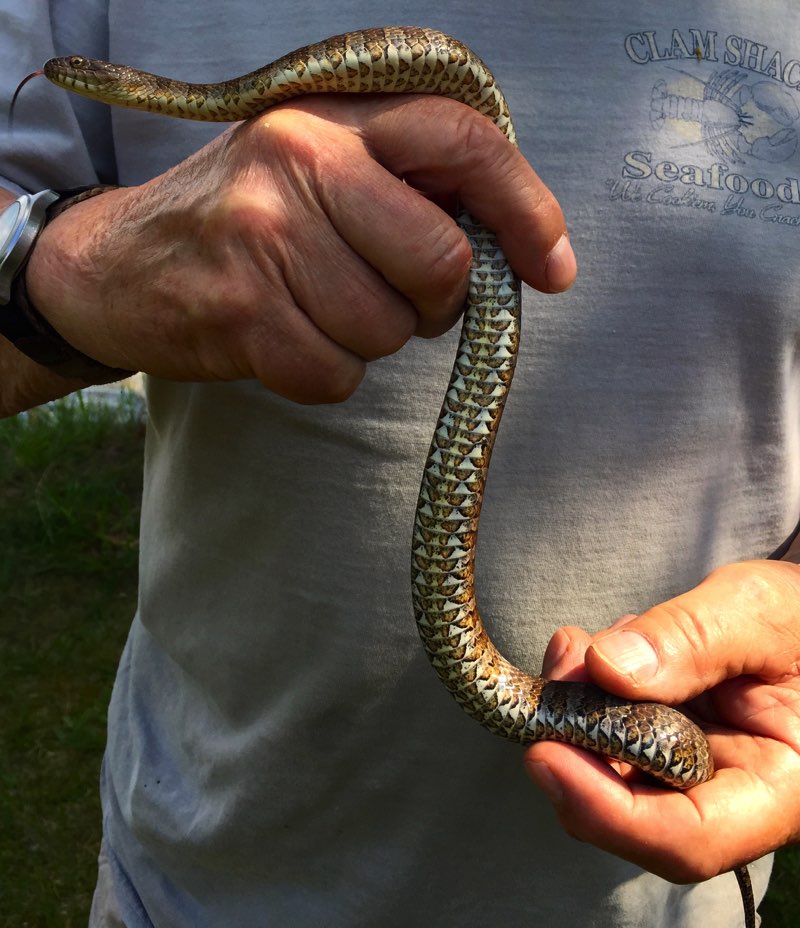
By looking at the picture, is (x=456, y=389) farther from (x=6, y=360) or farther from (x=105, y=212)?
(x=6, y=360)

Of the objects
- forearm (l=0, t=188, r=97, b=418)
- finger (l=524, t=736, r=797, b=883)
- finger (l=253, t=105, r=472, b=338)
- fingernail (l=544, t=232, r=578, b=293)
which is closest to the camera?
finger (l=253, t=105, r=472, b=338)

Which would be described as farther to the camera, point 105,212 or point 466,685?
point 466,685

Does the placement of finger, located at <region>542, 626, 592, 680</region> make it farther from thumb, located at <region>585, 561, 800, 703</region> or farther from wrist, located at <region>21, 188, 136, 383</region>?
wrist, located at <region>21, 188, 136, 383</region>

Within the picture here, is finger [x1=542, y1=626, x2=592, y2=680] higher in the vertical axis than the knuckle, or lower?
lower

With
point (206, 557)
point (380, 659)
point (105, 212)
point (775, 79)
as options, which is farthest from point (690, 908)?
point (105, 212)

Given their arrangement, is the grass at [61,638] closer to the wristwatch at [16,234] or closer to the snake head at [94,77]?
the wristwatch at [16,234]

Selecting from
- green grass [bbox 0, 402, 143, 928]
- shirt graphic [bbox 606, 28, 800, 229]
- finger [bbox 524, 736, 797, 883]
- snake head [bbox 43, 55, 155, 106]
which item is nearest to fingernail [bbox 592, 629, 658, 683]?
finger [bbox 524, 736, 797, 883]

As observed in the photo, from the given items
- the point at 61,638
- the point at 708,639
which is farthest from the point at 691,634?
the point at 61,638
